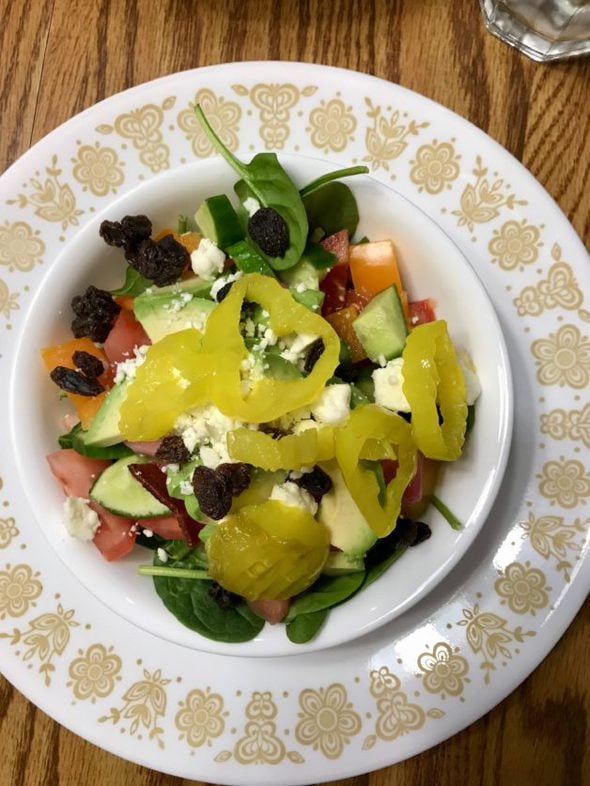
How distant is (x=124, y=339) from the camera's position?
160 centimetres

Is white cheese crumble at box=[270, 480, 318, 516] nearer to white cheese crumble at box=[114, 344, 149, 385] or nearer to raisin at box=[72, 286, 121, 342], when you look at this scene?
white cheese crumble at box=[114, 344, 149, 385]

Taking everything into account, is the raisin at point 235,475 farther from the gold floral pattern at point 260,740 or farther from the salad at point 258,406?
the gold floral pattern at point 260,740

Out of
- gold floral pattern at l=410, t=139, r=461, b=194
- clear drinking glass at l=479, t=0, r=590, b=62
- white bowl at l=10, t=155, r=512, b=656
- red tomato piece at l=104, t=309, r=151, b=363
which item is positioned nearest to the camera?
white bowl at l=10, t=155, r=512, b=656

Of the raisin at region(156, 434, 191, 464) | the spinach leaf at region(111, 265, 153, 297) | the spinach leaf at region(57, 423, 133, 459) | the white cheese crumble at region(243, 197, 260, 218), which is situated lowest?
the spinach leaf at region(57, 423, 133, 459)

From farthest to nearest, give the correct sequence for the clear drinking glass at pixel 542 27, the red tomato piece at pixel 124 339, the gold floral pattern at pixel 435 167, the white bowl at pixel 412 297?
the clear drinking glass at pixel 542 27 < the gold floral pattern at pixel 435 167 < the red tomato piece at pixel 124 339 < the white bowl at pixel 412 297

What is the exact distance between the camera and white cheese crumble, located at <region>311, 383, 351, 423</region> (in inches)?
54.4

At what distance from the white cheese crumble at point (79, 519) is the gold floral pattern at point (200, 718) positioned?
48 centimetres

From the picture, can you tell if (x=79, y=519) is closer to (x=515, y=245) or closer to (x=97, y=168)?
(x=97, y=168)

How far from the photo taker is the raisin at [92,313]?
1.57 metres

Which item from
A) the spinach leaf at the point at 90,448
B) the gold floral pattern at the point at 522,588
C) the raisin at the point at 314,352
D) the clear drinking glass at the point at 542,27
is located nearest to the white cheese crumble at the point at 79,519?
the spinach leaf at the point at 90,448

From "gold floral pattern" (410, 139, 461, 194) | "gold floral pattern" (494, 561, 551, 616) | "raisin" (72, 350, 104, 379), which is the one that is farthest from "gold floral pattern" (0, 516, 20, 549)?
"gold floral pattern" (410, 139, 461, 194)

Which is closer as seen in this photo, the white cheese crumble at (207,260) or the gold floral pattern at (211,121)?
the white cheese crumble at (207,260)

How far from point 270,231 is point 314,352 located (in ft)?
0.91

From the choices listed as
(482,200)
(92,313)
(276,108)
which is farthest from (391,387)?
(276,108)
